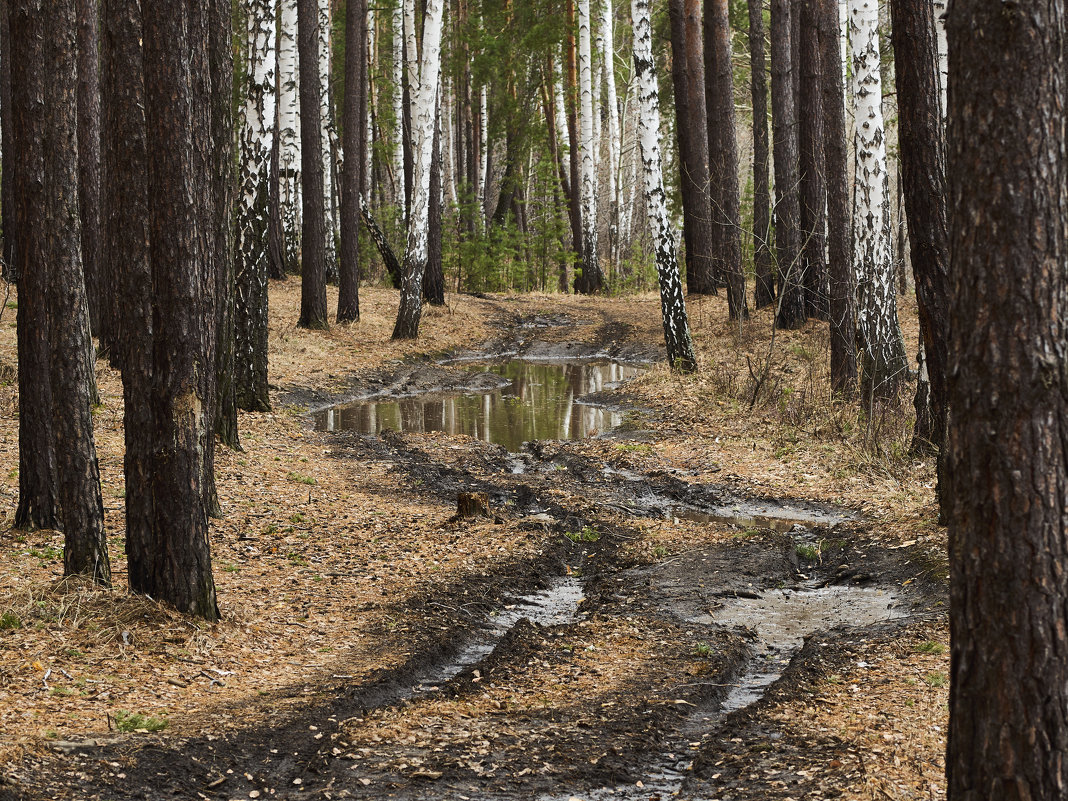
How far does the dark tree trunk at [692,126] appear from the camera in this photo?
2192 centimetres

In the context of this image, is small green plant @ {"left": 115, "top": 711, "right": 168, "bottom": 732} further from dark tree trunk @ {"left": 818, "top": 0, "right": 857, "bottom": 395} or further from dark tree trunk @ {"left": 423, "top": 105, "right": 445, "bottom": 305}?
dark tree trunk @ {"left": 423, "top": 105, "right": 445, "bottom": 305}

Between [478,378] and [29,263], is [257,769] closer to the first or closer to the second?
[29,263]

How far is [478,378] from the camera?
18.1 metres

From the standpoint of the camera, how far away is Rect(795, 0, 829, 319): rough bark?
15.9 m

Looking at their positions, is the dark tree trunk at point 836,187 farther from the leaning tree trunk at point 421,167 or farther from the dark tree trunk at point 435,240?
the dark tree trunk at point 435,240

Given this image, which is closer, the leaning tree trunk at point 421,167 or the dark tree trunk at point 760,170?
the leaning tree trunk at point 421,167

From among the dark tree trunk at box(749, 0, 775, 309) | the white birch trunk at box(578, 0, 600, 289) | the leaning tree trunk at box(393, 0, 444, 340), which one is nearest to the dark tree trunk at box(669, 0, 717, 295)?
the dark tree trunk at box(749, 0, 775, 309)

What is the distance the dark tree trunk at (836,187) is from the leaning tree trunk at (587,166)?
406 inches

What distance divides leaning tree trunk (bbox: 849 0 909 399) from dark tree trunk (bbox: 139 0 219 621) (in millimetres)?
8022

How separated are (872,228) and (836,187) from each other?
2926 millimetres

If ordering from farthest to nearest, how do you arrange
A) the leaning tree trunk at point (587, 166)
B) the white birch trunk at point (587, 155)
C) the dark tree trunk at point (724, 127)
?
the leaning tree trunk at point (587, 166) → the white birch trunk at point (587, 155) → the dark tree trunk at point (724, 127)

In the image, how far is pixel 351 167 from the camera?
19.9 m

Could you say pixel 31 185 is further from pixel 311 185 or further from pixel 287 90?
pixel 287 90

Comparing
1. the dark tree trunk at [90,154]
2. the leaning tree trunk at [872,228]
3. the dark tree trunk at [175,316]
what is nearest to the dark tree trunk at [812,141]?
the leaning tree trunk at [872,228]
